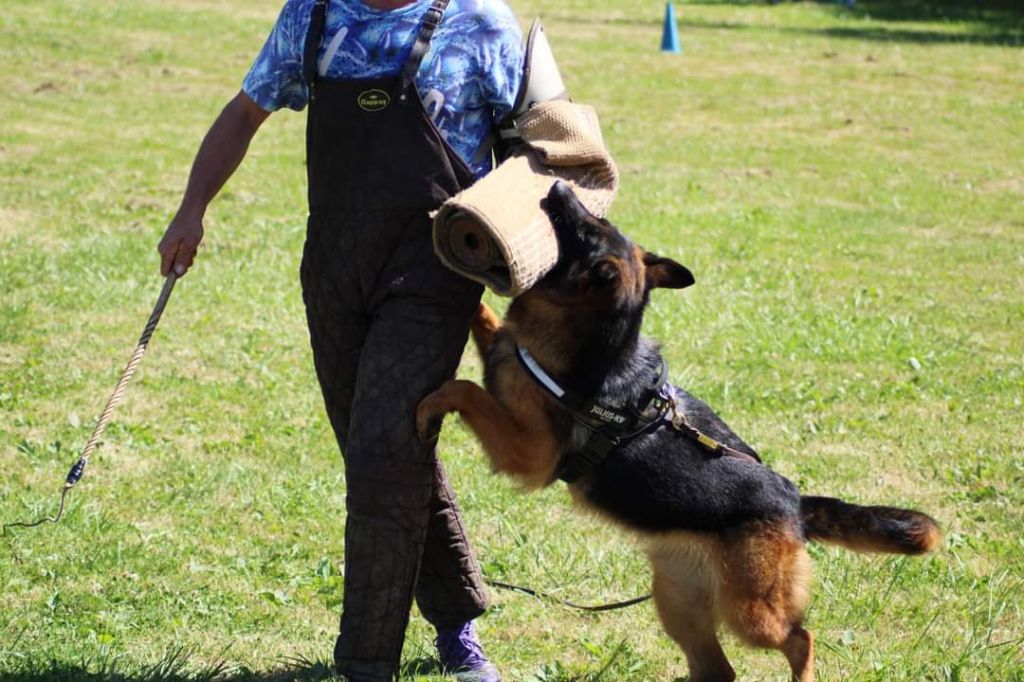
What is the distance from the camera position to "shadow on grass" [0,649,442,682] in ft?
12.7

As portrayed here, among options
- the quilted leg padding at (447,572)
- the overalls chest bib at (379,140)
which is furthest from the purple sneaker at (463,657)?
the overalls chest bib at (379,140)

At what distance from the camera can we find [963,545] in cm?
532

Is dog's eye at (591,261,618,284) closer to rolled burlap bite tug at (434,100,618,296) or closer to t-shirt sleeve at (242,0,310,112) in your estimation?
rolled burlap bite tug at (434,100,618,296)

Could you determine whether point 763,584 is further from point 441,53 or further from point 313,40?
point 313,40

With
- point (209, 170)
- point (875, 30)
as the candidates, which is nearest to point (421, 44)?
point (209, 170)

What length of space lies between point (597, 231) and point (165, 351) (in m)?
4.27

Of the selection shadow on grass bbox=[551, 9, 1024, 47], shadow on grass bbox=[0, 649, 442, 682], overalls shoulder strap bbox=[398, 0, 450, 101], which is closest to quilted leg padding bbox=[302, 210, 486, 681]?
shadow on grass bbox=[0, 649, 442, 682]

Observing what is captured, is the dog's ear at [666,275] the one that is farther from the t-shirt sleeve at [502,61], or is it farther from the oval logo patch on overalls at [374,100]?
the oval logo patch on overalls at [374,100]

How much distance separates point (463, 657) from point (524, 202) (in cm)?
162

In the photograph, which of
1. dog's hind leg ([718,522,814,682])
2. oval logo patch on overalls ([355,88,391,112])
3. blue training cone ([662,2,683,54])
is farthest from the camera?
blue training cone ([662,2,683,54])

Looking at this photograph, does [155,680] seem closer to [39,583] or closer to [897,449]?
[39,583]

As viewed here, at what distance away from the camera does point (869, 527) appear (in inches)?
161

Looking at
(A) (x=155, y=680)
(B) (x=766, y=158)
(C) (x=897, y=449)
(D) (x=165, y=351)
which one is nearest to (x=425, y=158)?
(A) (x=155, y=680)

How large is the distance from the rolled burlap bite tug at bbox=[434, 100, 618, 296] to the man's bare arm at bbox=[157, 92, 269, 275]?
2.59ft
